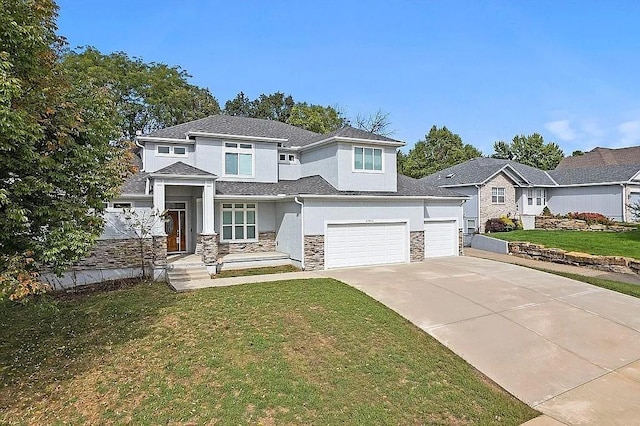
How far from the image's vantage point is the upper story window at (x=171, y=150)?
1800cm

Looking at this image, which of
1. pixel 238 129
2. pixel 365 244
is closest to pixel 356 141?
pixel 365 244

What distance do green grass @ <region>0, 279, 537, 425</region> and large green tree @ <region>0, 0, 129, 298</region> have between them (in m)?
1.18

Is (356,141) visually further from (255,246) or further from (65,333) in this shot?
(65,333)

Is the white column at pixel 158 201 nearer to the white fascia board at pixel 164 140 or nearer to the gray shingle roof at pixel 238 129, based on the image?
the white fascia board at pixel 164 140

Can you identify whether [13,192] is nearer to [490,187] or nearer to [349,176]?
[349,176]

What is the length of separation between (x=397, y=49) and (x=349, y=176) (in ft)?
19.9

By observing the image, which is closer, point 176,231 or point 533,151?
point 176,231

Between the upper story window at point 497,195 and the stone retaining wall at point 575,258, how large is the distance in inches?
332

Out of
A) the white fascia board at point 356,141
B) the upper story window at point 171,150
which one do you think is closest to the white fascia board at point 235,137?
the upper story window at point 171,150

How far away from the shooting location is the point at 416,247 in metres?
17.9

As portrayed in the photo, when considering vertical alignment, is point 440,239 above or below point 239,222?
below

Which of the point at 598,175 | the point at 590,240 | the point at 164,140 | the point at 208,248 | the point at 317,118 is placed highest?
the point at 317,118

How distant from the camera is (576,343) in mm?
8781

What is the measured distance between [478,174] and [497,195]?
82.5 inches
